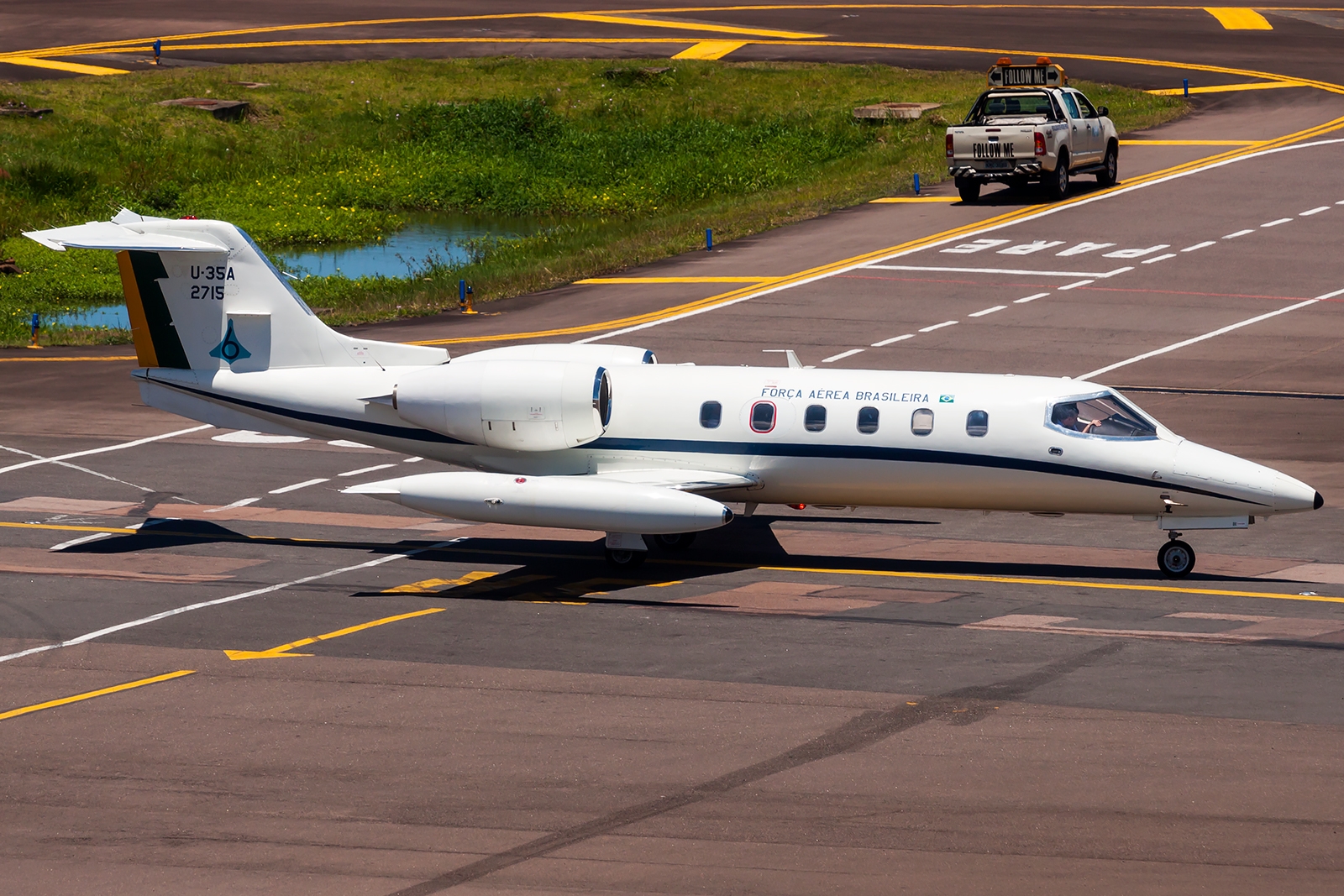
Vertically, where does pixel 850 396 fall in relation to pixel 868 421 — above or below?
above

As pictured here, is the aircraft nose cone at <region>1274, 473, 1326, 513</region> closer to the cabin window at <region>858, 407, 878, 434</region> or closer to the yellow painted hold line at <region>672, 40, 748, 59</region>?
the cabin window at <region>858, 407, 878, 434</region>

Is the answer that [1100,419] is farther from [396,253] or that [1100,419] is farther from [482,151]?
[482,151]

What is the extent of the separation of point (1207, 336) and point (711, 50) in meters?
41.1

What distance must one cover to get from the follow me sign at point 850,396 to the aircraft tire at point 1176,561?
3.85 metres

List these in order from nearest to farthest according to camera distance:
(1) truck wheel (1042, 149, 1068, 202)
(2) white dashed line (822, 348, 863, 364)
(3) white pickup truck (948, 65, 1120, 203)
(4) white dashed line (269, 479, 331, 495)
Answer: (4) white dashed line (269, 479, 331, 495) < (2) white dashed line (822, 348, 863, 364) < (3) white pickup truck (948, 65, 1120, 203) < (1) truck wheel (1042, 149, 1068, 202)

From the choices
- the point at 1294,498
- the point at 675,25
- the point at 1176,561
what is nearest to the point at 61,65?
the point at 675,25

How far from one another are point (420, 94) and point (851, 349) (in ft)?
128

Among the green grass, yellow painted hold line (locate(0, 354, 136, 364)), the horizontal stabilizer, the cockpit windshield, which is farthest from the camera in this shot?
the green grass

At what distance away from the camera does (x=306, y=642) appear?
23688mm

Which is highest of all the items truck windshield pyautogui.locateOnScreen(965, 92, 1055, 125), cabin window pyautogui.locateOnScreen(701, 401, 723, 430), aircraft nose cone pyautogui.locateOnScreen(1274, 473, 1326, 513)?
truck windshield pyautogui.locateOnScreen(965, 92, 1055, 125)

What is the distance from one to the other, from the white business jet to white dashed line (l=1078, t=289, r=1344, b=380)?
491 inches

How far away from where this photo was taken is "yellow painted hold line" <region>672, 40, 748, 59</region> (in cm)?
7769

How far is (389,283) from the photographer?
52.4 metres

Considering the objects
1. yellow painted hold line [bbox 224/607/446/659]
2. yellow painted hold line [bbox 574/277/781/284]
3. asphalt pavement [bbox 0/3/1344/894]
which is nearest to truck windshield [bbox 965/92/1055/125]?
yellow painted hold line [bbox 574/277/781/284]
